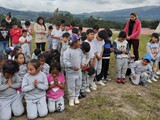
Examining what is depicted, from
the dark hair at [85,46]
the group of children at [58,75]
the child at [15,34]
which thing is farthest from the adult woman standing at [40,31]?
the dark hair at [85,46]

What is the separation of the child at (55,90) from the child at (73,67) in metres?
0.29

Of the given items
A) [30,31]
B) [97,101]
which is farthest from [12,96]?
[30,31]

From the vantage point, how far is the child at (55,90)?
179 inches

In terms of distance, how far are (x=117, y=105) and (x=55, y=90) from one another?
4.67 feet

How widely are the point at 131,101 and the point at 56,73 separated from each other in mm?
1903

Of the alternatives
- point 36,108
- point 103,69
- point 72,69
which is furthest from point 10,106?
point 103,69

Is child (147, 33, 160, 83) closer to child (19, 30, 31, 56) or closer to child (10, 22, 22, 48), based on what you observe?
child (19, 30, 31, 56)

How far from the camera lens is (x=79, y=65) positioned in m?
4.99

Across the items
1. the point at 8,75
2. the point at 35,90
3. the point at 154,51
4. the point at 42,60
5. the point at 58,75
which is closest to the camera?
the point at 8,75

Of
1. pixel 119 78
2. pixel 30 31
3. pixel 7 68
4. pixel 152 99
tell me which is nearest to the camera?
pixel 7 68

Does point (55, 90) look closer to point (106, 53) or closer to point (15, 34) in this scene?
point (106, 53)

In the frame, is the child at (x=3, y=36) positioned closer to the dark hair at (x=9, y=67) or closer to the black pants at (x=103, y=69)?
the black pants at (x=103, y=69)

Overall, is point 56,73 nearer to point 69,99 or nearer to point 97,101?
point 69,99

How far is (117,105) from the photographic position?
4949mm
